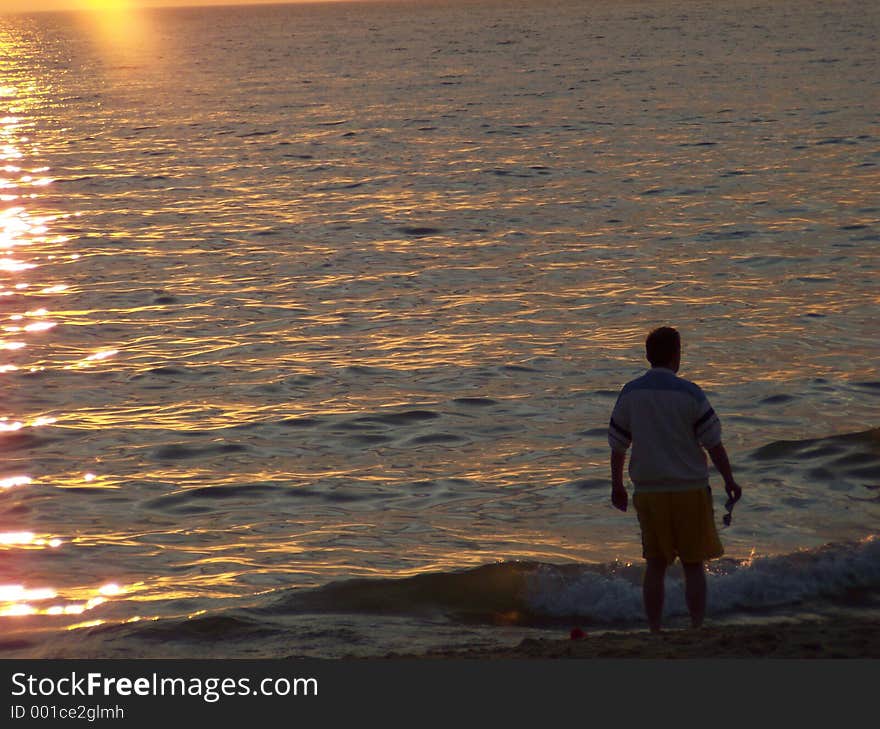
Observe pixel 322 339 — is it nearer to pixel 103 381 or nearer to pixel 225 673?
pixel 103 381

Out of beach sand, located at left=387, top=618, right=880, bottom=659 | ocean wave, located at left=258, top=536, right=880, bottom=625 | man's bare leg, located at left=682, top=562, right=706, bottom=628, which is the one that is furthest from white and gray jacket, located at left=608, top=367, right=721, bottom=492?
ocean wave, located at left=258, top=536, right=880, bottom=625

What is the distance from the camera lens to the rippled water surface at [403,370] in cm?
929

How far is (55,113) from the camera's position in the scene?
5294cm

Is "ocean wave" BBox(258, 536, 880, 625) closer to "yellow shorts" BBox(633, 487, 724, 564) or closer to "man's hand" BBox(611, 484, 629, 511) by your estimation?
"yellow shorts" BBox(633, 487, 724, 564)

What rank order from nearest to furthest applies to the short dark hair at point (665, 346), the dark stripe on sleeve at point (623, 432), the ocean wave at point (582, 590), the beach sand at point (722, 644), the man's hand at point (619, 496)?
Result: 1. the beach sand at point (722, 644)
2. the short dark hair at point (665, 346)
3. the dark stripe on sleeve at point (623, 432)
4. the man's hand at point (619, 496)
5. the ocean wave at point (582, 590)

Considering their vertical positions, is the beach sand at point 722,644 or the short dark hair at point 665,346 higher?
the short dark hair at point 665,346

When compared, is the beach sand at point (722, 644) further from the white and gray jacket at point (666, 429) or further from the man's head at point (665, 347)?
the man's head at point (665, 347)

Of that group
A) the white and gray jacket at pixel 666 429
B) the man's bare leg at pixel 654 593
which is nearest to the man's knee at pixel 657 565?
the man's bare leg at pixel 654 593

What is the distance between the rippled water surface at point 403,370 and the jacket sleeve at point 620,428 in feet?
5.25

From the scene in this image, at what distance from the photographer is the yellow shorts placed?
7535 millimetres

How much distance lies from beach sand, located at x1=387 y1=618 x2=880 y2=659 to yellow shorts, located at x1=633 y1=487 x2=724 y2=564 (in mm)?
460

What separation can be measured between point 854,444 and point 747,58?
184 feet

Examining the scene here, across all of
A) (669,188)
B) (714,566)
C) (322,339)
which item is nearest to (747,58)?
(669,188)

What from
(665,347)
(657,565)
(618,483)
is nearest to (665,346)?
(665,347)
